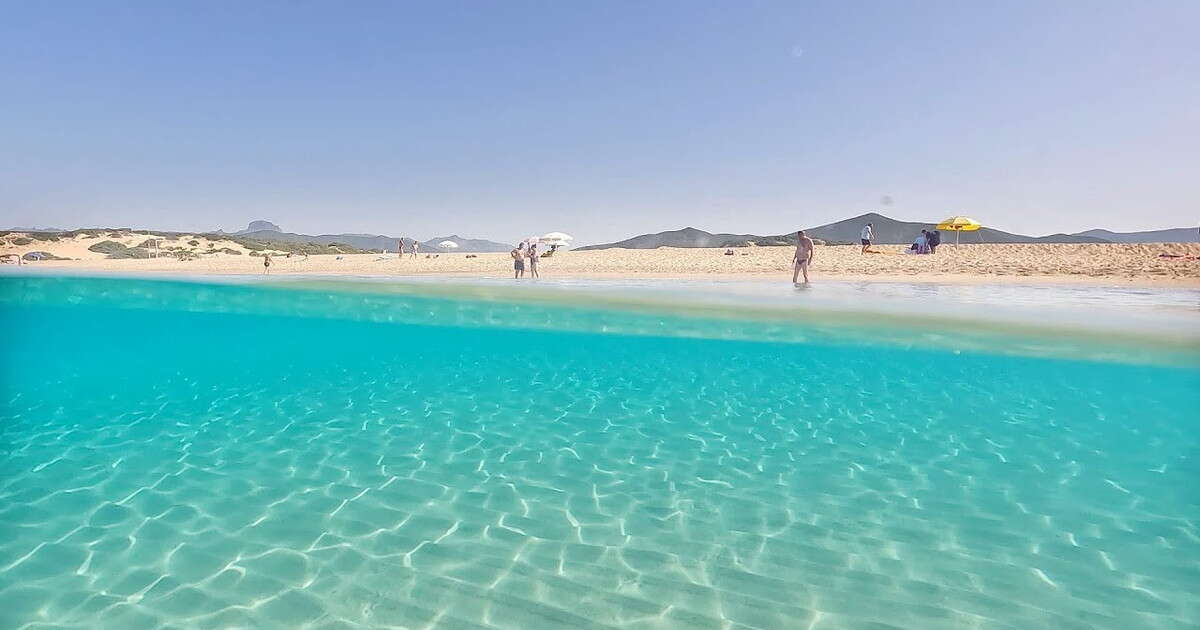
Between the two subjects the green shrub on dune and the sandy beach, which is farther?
the green shrub on dune

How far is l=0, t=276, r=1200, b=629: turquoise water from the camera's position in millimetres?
4277

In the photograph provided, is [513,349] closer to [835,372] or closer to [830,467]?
[835,372]

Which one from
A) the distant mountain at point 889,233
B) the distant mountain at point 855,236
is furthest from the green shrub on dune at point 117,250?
the distant mountain at point 889,233

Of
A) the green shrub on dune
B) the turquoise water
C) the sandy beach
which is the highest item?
the green shrub on dune

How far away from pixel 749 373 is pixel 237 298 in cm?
2393

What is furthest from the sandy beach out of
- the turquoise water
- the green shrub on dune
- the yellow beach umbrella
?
the green shrub on dune

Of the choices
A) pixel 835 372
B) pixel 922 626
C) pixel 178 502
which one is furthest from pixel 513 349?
pixel 922 626

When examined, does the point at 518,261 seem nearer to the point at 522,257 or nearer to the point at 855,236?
the point at 522,257

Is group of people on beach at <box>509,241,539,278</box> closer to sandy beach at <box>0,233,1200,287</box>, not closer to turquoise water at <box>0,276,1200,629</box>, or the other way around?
sandy beach at <box>0,233,1200,287</box>

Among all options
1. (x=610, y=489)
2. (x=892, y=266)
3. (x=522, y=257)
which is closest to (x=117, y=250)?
(x=522, y=257)

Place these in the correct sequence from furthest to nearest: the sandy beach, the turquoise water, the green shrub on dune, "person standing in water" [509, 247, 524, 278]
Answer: the green shrub on dune < "person standing in water" [509, 247, 524, 278] < the sandy beach < the turquoise water

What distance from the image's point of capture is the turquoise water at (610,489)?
14.0ft

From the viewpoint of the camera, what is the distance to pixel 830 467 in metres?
6.87

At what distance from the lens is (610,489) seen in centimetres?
618
